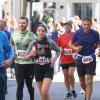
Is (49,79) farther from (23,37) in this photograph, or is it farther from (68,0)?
(68,0)

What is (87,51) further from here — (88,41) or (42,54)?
(42,54)

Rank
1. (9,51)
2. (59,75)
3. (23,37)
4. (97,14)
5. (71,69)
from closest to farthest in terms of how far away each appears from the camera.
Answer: (9,51)
(23,37)
(71,69)
(59,75)
(97,14)

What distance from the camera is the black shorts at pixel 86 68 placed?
12.2m

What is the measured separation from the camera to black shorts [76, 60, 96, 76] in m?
12.2

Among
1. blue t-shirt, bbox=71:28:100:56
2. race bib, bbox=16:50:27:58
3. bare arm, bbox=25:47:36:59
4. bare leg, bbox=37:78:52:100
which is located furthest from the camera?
blue t-shirt, bbox=71:28:100:56

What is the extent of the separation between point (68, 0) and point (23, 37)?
39.1 meters

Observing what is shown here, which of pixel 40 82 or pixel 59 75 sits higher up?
pixel 40 82

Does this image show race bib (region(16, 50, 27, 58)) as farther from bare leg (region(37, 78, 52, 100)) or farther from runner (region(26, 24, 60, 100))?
bare leg (region(37, 78, 52, 100))

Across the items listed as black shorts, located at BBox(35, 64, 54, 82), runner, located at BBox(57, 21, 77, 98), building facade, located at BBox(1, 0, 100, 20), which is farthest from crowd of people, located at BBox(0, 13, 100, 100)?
building facade, located at BBox(1, 0, 100, 20)

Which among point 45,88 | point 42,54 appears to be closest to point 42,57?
point 42,54

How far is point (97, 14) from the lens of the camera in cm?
4900

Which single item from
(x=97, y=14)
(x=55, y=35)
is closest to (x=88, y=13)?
(x=97, y=14)

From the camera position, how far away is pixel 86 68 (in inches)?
489

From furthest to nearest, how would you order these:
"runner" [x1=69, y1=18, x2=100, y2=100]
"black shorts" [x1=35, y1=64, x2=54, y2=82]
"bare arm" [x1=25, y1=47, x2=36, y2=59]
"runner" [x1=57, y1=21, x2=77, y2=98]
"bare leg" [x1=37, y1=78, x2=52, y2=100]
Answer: "runner" [x1=57, y1=21, x2=77, y2=98]
"runner" [x1=69, y1=18, x2=100, y2=100]
"bare arm" [x1=25, y1=47, x2=36, y2=59]
"black shorts" [x1=35, y1=64, x2=54, y2=82]
"bare leg" [x1=37, y1=78, x2=52, y2=100]
